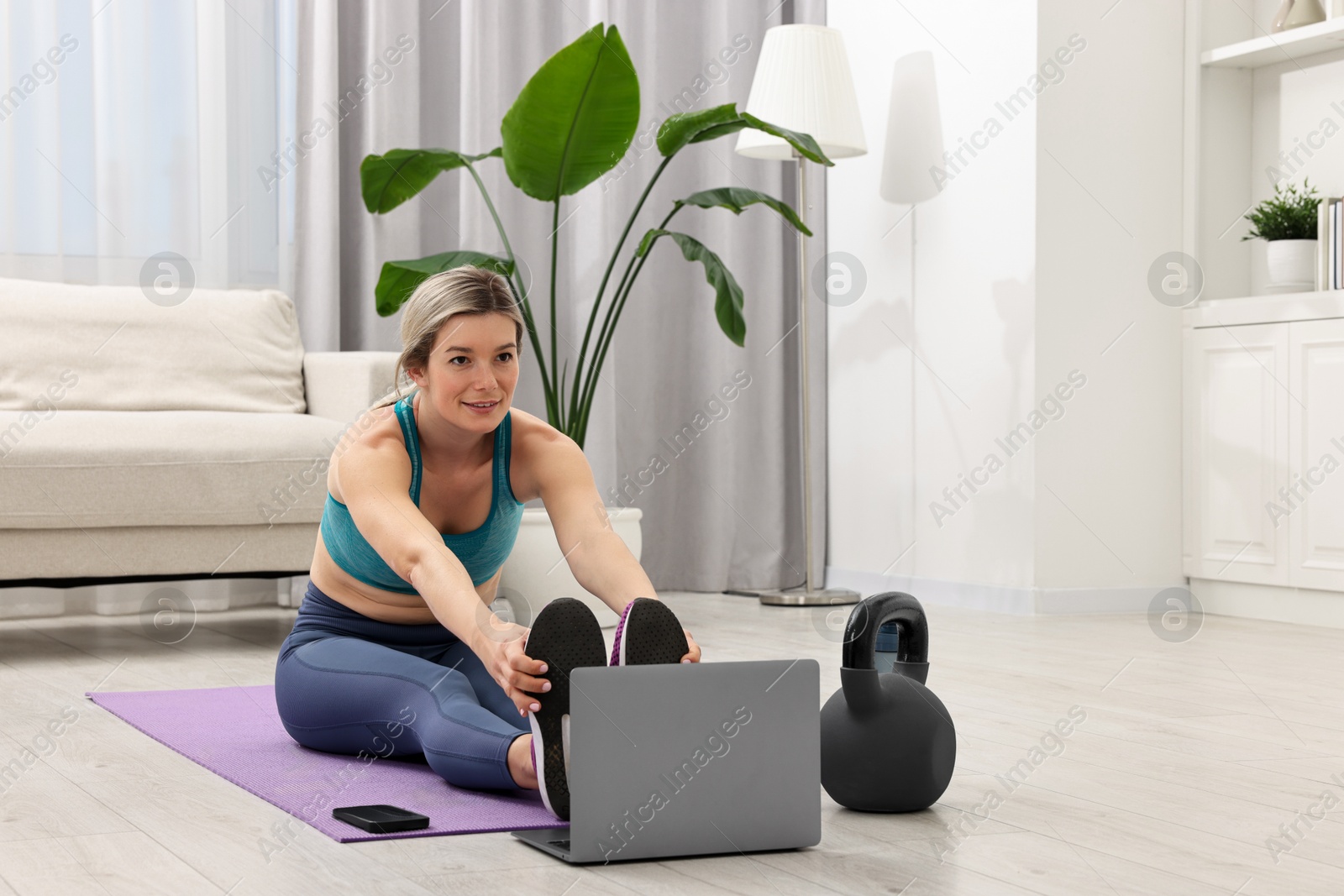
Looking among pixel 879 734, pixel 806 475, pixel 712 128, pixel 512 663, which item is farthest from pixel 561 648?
pixel 806 475

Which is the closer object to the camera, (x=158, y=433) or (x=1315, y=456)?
(x=158, y=433)

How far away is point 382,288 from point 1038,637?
1.66 m

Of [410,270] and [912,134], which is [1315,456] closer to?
[912,134]

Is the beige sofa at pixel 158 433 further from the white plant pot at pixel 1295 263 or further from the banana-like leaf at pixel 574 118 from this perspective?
the white plant pot at pixel 1295 263

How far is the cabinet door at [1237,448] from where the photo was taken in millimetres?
3422

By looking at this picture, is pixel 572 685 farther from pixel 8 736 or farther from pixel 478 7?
pixel 478 7

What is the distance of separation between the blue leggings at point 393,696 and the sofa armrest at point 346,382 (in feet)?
4.35

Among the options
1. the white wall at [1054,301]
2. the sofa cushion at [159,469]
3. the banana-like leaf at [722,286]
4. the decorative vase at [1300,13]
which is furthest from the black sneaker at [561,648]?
the decorative vase at [1300,13]

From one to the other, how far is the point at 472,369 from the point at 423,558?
9.6 inches

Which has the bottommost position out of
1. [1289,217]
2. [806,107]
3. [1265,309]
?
[1265,309]

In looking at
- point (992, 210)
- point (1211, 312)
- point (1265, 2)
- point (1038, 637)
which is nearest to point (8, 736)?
point (1038, 637)

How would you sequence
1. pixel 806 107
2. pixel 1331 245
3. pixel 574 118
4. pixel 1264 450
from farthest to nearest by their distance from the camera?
pixel 806 107
pixel 1264 450
pixel 1331 245
pixel 574 118

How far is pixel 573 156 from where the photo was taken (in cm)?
333

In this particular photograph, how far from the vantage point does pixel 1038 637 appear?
10.3ft
